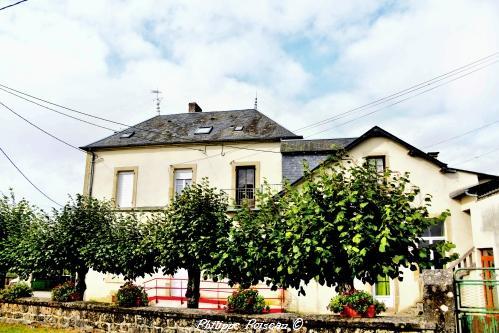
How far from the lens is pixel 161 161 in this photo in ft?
63.2

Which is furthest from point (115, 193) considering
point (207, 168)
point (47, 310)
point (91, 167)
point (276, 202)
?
point (276, 202)

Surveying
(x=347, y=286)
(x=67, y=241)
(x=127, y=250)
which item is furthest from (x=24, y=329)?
(x=347, y=286)

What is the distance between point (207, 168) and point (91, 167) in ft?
19.1

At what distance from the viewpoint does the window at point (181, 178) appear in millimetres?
18969

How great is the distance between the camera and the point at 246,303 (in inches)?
339

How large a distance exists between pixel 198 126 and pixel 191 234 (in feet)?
36.0

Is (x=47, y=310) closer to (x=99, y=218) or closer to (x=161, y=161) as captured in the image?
(x=99, y=218)

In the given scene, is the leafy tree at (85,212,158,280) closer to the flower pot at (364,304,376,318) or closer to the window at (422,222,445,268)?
the flower pot at (364,304,376,318)

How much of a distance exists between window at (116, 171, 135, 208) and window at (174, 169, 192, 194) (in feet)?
6.97

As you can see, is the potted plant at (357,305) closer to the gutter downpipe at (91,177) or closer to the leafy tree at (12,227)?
the leafy tree at (12,227)

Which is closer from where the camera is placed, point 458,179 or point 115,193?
point 458,179

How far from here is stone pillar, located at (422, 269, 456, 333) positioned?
5.98 m

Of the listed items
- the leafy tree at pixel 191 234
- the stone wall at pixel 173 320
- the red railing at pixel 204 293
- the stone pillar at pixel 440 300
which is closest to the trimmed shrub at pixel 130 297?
the stone wall at pixel 173 320

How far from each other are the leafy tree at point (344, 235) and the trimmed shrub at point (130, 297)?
2748mm
